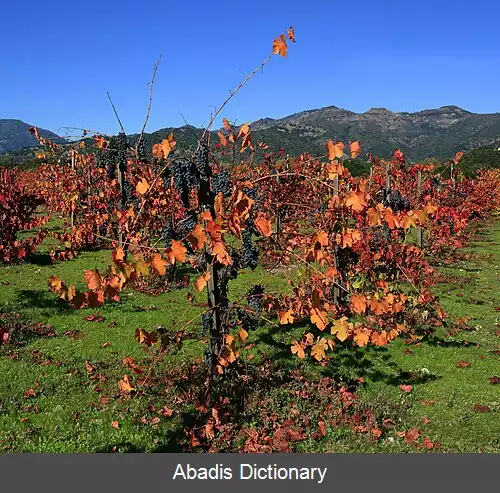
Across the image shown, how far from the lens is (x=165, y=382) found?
655cm

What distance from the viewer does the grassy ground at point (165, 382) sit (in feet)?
17.5

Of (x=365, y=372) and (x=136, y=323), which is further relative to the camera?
(x=136, y=323)

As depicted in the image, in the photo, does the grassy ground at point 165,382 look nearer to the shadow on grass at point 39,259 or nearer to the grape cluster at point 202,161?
the grape cluster at point 202,161

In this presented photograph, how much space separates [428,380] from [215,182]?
14.0 ft

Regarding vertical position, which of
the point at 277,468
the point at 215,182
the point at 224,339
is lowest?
the point at 277,468

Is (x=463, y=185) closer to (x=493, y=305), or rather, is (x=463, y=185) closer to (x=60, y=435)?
(x=493, y=305)

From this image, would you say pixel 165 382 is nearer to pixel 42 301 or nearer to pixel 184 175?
pixel 184 175

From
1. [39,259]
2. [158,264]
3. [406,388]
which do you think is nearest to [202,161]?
[158,264]

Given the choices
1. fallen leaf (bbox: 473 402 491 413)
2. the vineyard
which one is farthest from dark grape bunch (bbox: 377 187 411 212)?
fallen leaf (bbox: 473 402 491 413)

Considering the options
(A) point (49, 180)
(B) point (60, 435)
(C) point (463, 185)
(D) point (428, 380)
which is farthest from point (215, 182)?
(C) point (463, 185)

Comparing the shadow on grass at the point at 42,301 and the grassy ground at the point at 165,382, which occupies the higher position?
the shadow on grass at the point at 42,301

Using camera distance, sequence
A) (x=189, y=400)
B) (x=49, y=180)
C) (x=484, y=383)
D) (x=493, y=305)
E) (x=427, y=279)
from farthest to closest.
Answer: (x=49, y=180) → (x=427, y=279) → (x=493, y=305) → (x=484, y=383) → (x=189, y=400)

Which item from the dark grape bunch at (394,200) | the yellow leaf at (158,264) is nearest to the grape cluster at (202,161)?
the yellow leaf at (158,264)

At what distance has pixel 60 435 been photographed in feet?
17.0
